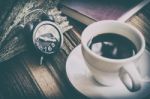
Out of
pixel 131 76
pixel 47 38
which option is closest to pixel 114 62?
pixel 131 76

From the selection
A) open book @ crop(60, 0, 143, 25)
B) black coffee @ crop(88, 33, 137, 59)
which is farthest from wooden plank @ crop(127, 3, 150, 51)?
black coffee @ crop(88, 33, 137, 59)

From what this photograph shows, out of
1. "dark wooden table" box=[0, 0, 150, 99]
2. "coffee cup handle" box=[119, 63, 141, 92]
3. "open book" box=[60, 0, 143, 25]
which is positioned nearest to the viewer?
"coffee cup handle" box=[119, 63, 141, 92]

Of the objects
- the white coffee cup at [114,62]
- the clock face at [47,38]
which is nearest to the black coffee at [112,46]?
the white coffee cup at [114,62]

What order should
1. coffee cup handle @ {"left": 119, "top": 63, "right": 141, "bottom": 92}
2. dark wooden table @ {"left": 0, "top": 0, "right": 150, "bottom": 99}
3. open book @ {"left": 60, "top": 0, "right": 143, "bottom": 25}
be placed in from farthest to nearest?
open book @ {"left": 60, "top": 0, "right": 143, "bottom": 25}, dark wooden table @ {"left": 0, "top": 0, "right": 150, "bottom": 99}, coffee cup handle @ {"left": 119, "top": 63, "right": 141, "bottom": 92}

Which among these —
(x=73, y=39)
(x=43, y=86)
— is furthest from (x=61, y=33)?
(x=43, y=86)

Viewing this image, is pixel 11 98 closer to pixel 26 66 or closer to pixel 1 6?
pixel 26 66

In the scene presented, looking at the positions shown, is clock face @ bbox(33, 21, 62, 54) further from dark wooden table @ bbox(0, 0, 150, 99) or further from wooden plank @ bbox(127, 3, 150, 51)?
wooden plank @ bbox(127, 3, 150, 51)

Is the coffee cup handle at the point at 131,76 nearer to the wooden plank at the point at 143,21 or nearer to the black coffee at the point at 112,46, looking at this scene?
the black coffee at the point at 112,46
